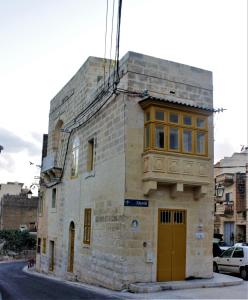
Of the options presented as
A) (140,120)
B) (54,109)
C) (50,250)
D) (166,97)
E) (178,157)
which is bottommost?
(50,250)

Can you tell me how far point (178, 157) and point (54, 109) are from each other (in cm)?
1299

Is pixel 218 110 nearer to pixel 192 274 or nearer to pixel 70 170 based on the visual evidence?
pixel 192 274

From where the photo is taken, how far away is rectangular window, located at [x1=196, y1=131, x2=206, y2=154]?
1481cm

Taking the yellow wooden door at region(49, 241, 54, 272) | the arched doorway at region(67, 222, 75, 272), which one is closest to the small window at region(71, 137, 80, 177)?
the arched doorway at region(67, 222, 75, 272)

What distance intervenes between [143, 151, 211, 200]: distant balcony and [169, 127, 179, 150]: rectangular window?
0.37 metres

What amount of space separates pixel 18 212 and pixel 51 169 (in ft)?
112

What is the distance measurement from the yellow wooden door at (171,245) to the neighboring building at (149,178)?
3 cm

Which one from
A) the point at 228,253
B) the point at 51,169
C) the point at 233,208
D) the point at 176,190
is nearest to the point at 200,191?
the point at 176,190

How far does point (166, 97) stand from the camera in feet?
49.8

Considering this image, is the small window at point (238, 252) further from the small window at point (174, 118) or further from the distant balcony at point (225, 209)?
the distant balcony at point (225, 209)

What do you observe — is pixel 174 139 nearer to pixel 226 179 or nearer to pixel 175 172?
pixel 175 172

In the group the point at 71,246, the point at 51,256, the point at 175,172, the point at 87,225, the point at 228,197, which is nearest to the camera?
the point at 175,172

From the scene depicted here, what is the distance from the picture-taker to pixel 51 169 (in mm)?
22562

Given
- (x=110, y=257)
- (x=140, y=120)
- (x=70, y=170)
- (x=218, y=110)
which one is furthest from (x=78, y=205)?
(x=218, y=110)
